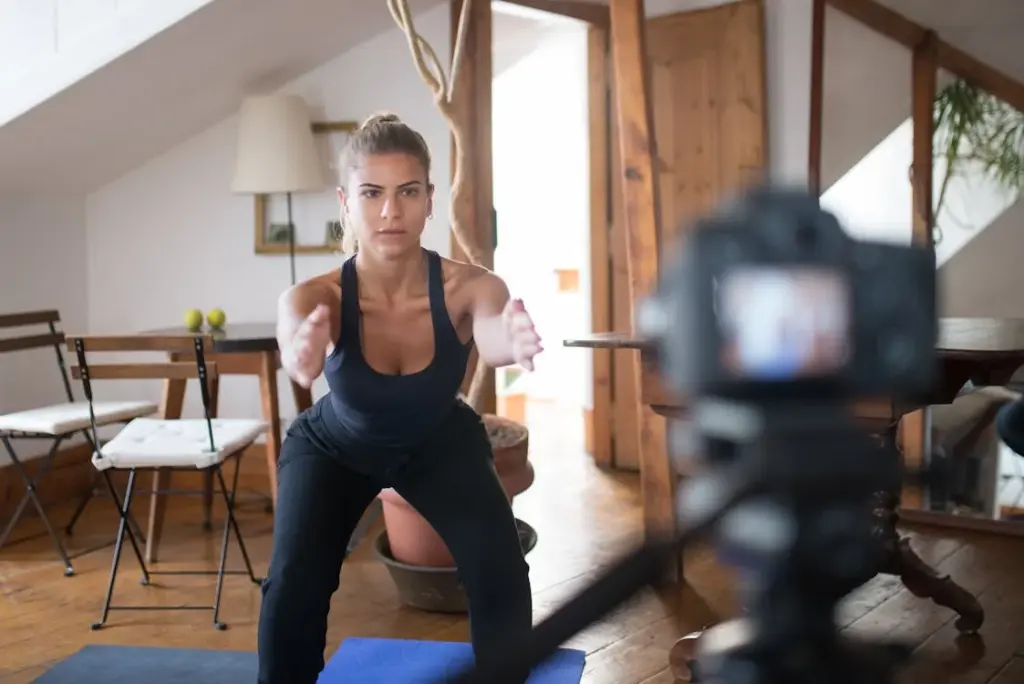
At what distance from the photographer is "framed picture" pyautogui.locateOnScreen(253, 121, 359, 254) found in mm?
3582

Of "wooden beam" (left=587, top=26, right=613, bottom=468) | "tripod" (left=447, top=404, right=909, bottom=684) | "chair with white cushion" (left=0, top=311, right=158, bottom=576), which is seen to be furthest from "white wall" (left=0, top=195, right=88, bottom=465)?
"tripod" (left=447, top=404, right=909, bottom=684)

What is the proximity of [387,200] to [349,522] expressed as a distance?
51 cm

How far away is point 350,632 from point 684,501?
2360 millimetres

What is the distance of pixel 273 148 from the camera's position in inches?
130

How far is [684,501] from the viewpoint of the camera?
A: 0.82 ft

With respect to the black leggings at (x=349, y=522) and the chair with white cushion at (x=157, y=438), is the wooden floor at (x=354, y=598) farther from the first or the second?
the black leggings at (x=349, y=522)

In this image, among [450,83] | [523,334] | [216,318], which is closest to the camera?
[523,334]

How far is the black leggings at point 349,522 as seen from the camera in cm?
145

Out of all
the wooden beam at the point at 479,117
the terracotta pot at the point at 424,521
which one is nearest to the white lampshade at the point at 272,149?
the wooden beam at the point at 479,117

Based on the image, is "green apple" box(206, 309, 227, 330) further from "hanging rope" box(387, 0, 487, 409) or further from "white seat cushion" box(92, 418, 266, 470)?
"hanging rope" box(387, 0, 487, 409)

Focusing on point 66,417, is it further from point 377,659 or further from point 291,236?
point 377,659

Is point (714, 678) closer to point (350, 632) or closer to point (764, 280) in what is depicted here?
point (764, 280)

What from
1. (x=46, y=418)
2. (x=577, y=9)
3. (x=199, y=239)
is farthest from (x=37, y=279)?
(x=577, y=9)

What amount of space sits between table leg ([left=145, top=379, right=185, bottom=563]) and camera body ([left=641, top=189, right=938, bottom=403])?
2.95 m
